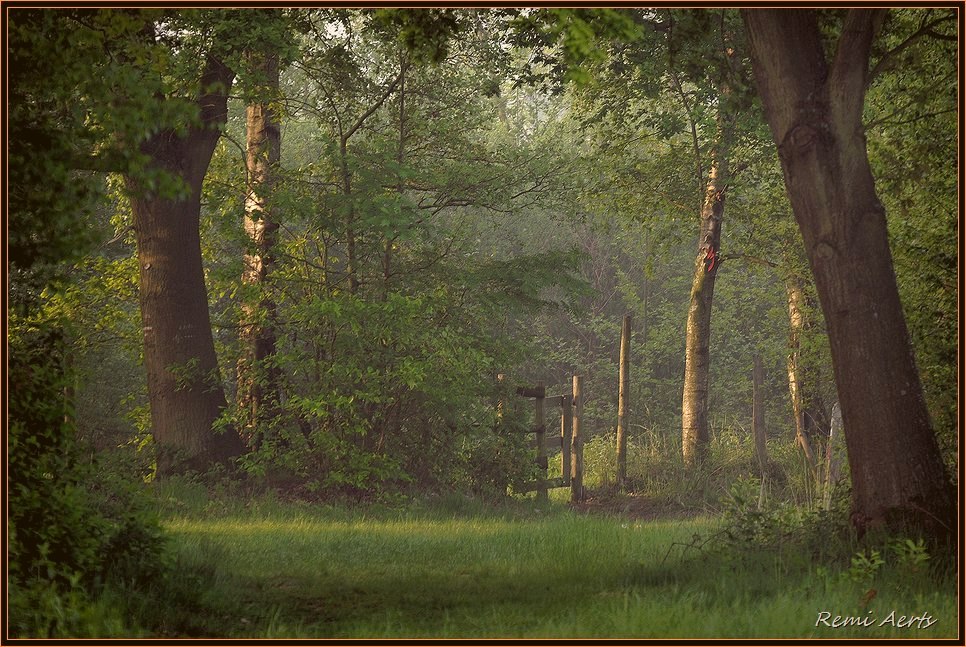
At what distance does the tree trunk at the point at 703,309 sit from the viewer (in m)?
19.6

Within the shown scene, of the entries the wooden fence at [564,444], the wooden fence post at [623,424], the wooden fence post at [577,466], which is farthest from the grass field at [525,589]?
the wooden fence post at [623,424]

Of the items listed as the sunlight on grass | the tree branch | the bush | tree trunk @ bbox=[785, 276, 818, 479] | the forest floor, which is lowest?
the forest floor

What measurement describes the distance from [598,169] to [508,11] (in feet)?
22.3

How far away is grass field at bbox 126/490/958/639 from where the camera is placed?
6594mm

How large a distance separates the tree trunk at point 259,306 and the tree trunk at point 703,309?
835cm

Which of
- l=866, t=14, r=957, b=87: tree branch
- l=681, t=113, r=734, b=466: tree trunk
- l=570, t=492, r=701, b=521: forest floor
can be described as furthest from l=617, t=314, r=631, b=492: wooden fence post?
l=866, t=14, r=957, b=87: tree branch

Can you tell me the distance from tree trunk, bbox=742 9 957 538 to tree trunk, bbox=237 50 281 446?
25.0 ft

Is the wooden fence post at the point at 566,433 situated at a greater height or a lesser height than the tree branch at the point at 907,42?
lesser

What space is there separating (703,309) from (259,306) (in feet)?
30.1

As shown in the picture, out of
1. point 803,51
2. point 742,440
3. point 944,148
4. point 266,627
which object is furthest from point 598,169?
point 266,627

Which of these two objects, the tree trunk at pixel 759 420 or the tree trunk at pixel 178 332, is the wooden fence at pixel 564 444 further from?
the tree trunk at pixel 178 332

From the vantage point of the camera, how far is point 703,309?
66.0 ft

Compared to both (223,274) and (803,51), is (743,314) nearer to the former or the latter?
(223,274)
